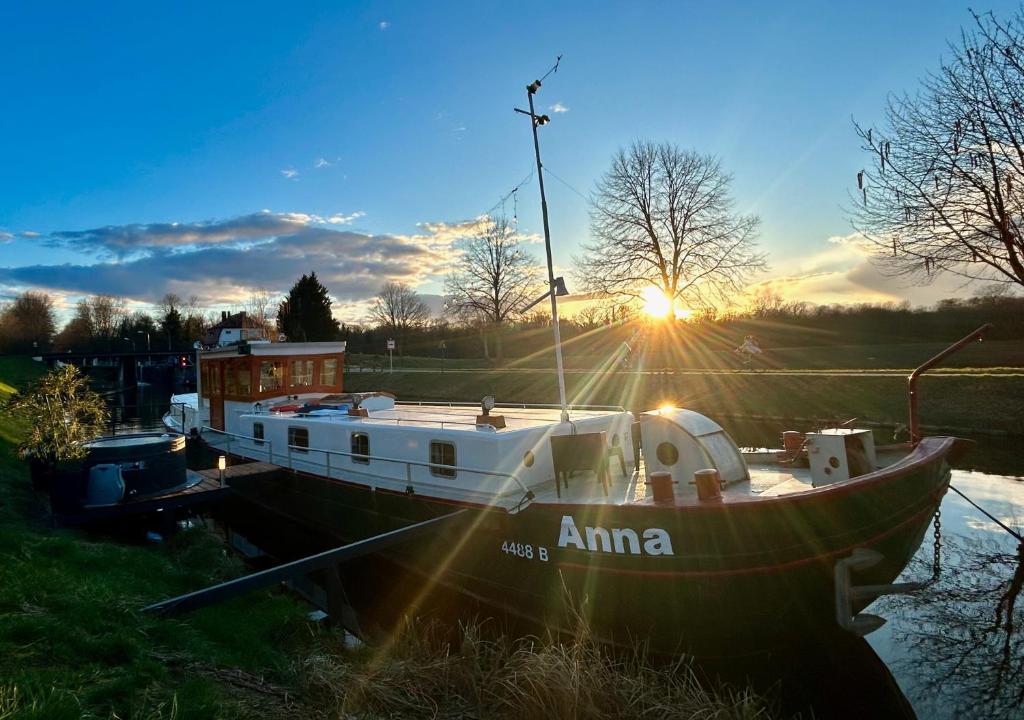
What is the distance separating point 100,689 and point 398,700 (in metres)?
2.27

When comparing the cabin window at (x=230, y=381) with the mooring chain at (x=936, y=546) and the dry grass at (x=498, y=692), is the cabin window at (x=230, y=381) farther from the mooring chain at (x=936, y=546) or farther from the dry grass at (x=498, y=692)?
the mooring chain at (x=936, y=546)

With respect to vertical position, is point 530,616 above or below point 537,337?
below

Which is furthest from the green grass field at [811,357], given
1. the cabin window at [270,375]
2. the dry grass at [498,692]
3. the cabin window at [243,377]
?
the dry grass at [498,692]

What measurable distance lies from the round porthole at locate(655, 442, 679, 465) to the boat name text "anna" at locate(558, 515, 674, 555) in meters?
1.76

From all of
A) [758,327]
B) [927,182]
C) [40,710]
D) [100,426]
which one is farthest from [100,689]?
[758,327]

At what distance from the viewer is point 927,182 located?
752 inches

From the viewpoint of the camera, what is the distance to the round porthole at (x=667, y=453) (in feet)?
27.9

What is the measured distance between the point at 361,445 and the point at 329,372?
20.4 ft

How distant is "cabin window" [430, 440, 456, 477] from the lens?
954cm

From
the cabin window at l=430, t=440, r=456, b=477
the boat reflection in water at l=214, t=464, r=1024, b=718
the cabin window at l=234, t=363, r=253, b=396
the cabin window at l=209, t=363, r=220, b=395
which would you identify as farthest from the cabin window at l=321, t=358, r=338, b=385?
the cabin window at l=430, t=440, r=456, b=477

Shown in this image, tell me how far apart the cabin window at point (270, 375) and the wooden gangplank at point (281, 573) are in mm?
8506

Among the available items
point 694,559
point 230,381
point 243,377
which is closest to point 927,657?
point 694,559

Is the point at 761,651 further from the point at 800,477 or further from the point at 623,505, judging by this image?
the point at 800,477

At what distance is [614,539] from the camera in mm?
7215
